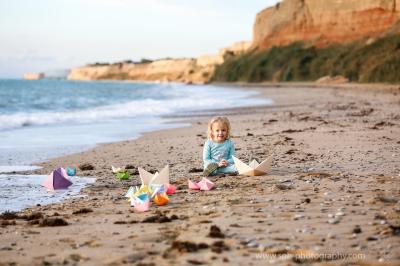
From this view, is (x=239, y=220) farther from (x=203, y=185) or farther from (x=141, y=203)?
(x=203, y=185)

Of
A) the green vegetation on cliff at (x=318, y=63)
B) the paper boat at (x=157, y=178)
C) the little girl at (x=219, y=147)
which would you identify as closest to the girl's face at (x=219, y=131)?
the little girl at (x=219, y=147)

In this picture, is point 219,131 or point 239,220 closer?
Result: point 239,220

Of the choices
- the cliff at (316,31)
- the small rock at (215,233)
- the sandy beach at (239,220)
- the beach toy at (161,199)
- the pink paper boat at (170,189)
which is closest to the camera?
the sandy beach at (239,220)

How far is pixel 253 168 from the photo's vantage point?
6207 millimetres

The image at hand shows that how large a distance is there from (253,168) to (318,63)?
162 feet

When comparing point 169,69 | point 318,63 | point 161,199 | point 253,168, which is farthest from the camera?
point 169,69

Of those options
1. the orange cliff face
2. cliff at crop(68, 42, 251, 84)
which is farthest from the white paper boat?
cliff at crop(68, 42, 251, 84)

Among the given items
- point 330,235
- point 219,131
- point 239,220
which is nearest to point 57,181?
point 219,131

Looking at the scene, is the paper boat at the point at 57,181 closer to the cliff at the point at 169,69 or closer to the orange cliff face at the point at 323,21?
the orange cliff face at the point at 323,21

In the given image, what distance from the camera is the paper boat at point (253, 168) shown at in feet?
20.3

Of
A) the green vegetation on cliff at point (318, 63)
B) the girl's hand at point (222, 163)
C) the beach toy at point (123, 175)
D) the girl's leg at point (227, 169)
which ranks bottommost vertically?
the beach toy at point (123, 175)

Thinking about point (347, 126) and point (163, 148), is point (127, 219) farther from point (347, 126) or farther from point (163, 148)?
point (347, 126)

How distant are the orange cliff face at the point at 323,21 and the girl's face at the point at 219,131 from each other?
46530mm

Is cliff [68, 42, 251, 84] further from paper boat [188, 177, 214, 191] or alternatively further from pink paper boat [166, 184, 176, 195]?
pink paper boat [166, 184, 176, 195]
